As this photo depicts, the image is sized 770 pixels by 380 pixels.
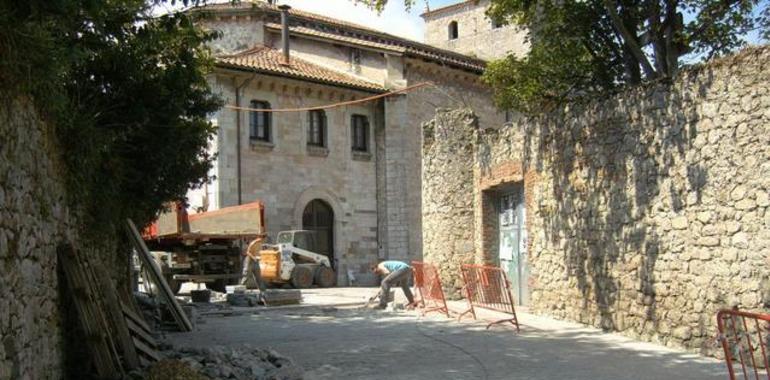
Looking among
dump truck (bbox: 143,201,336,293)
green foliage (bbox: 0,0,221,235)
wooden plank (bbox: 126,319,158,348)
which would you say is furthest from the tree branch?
dump truck (bbox: 143,201,336,293)

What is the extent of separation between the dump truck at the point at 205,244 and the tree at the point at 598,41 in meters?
8.28

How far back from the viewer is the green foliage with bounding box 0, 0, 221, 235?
5332 millimetres

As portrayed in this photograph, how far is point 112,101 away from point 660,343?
734 centimetres

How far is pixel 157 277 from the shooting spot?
456 inches

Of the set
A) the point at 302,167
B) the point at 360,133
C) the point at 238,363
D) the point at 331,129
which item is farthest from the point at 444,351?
the point at 360,133

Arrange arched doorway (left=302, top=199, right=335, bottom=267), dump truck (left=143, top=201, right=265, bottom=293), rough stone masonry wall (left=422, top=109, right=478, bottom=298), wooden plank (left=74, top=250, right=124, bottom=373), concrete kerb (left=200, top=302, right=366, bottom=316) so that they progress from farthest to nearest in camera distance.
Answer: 1. arched doorway (left=302, top=199, right=335, bottom=267)
2. dump truck (left=143, top=201, right=265, bottom=293)
3. rough stone masonry wall (left=422, top=109, right=478, bottom=298)
4. concrete kerb (left=200, top=302, right=366, bottom=316)
5. wooden plank (left=74, top=250, right=124, bottom=373)

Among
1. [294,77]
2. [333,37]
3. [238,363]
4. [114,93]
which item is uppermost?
[333,37]

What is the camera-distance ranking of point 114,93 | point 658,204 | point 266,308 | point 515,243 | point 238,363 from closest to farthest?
point 238,363 → point 114,93 → point 658,204 → point 515,243 → point 266,308

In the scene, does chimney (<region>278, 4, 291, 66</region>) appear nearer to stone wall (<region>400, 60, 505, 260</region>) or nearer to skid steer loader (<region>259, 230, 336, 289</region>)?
stone wall (<region>400, 60, 505, 260</region>)

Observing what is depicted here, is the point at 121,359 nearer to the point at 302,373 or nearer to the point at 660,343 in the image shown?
the point at 302,373

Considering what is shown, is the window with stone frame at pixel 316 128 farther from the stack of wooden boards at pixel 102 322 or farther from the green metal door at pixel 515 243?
the stack of wooden boards at pixel 102 322

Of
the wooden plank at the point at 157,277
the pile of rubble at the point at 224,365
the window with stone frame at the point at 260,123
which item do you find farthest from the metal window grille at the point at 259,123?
the pile of rubble at the point at 224,365

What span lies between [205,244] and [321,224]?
26.7ft

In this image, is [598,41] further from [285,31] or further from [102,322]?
[285,31]
